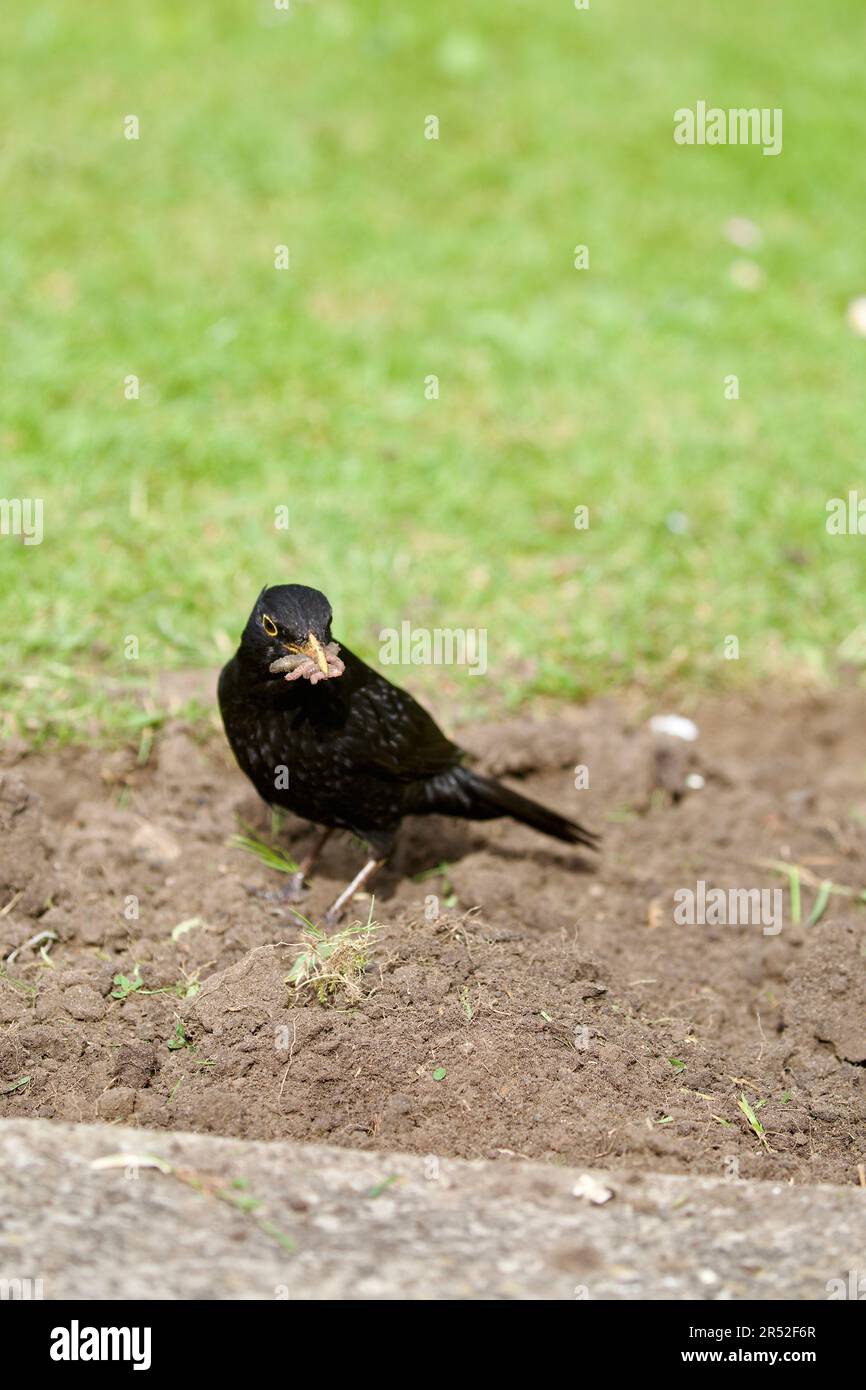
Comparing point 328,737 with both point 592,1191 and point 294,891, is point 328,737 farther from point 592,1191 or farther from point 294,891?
point 592,1191

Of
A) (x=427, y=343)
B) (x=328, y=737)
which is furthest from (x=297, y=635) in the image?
(x=427, y=343)

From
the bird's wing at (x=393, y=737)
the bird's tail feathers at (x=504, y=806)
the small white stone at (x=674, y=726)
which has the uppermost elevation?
the small white stone at (x=674, y=726)

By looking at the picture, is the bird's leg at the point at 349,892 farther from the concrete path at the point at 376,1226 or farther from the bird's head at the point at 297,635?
the concrete path at the point at 376,1226

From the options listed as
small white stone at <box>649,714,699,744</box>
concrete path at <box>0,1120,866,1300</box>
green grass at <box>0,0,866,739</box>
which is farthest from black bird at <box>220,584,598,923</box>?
concrete path at <box>0,1120,866,1300</box>

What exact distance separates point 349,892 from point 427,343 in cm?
383

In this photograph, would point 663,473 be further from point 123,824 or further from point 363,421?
point 123,824

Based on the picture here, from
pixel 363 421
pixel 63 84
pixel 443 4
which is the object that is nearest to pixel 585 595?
pixel 363 421

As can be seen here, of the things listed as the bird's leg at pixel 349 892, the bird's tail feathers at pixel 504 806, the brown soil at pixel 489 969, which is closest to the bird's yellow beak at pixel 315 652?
the brown soil at pixel 489 969

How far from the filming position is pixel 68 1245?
2680 millimetres

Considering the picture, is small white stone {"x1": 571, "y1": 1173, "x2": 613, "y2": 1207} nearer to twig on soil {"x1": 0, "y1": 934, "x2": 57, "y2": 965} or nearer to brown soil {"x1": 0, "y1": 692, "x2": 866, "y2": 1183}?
brown soil {"x1": 0, "y1": 692, "x2": 866, "y2": 1183}

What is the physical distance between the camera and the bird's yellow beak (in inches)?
154

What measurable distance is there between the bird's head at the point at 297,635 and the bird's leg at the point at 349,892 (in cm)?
77

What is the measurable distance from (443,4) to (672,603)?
5.98 metres

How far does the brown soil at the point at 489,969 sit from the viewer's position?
3.37m
